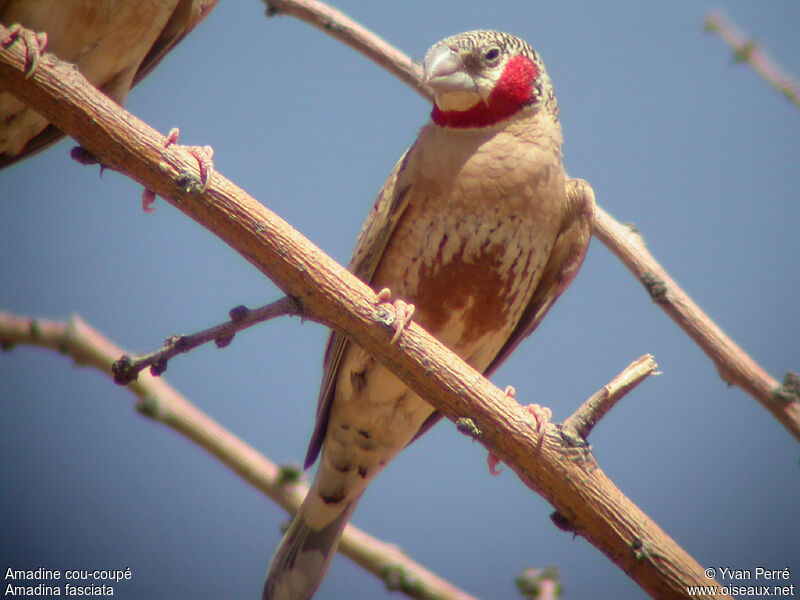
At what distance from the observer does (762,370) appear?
385 centimetres

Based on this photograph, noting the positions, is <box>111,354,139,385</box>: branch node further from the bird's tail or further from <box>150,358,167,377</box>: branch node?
the bird's tail

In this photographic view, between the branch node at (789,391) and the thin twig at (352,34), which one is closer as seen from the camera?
the branch node at (789,391)

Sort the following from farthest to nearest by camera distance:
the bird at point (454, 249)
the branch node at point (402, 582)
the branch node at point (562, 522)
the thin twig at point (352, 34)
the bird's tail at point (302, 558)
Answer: the thin twig at point (352, 34) < the bird's tail at point (302, 558) < the branch node at point (402, 582) < the bird at point (454, 249) < the branch node at point (562, 522)

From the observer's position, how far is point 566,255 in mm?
4203

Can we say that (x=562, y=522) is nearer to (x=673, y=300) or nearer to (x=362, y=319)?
(x=362, y=319)

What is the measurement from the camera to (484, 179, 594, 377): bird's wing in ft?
13.5

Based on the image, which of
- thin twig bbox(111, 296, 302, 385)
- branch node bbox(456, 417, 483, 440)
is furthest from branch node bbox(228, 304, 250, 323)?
branch node bbox(456, 417, 483, 440)

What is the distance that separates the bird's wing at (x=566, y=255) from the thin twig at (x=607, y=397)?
49.3 inches

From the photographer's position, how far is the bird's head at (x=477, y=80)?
4008mm

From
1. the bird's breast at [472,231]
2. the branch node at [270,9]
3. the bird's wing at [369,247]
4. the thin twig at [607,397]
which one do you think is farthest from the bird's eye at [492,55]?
the thin twig at [607,397]

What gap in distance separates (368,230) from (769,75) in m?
2.10

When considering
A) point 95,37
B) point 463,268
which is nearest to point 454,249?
point 463,268

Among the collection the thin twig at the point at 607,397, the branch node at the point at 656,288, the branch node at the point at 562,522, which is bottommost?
the branch node at the point at 562,522

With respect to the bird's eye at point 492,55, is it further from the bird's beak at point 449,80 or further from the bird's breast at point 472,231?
the bird's breast at point 472,231
